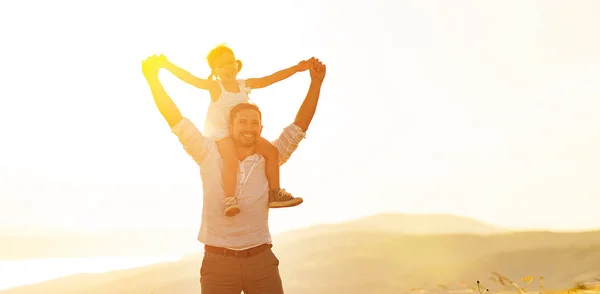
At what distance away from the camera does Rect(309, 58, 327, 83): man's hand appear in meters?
6.31

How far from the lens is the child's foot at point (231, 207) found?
220 inches

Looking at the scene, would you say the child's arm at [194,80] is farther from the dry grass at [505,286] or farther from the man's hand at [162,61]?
the dry grass at [505,286]

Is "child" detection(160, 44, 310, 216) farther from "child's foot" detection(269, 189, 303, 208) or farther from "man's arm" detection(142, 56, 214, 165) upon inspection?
"man's arm" detection(142, 56, 214, 165)

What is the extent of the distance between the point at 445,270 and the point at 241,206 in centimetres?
7261

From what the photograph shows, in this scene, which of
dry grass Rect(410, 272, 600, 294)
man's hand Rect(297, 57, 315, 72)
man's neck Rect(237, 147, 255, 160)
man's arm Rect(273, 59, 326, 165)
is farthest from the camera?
dry grass Rect(410, 272, 600, 294)

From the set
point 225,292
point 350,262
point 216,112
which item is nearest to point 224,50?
point 216,112

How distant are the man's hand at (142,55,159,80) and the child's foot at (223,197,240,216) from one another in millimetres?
1119

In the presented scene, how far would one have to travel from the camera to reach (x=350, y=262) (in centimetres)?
9881

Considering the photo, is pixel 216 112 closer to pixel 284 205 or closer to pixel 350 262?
pixel 284 205

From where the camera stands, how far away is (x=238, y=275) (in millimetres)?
5734

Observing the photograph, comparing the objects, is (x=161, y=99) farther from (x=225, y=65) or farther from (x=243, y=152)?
(x=225, y=65)

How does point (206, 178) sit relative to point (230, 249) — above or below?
above

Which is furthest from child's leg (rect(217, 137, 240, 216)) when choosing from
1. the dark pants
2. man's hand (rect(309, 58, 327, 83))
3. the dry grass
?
the dry grass

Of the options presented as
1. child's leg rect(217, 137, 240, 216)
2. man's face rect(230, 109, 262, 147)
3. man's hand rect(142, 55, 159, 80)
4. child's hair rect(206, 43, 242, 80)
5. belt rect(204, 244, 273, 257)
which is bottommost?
belt rect(204, 244, 273, 257)
